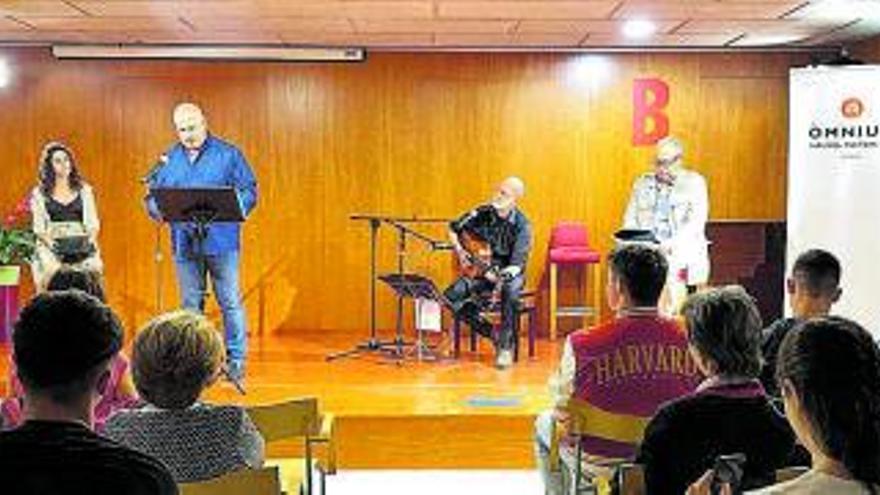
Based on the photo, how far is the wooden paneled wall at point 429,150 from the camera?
879 cm

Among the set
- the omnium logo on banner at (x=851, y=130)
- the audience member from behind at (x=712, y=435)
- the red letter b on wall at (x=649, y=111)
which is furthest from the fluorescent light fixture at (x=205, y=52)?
the audience member from behind at (x=712, y=435)

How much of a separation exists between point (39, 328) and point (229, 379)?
4.64 m

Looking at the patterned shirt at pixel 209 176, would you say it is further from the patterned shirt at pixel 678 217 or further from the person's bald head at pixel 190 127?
the patterned shirt at pixel 678 217

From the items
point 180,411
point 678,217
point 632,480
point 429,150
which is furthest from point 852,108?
point 180,411

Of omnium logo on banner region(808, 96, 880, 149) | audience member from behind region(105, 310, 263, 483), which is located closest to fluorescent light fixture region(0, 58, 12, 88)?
omnium logo on banner region(808, 96, 880, 149)

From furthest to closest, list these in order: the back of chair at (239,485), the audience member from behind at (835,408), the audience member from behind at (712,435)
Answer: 1. the audience member from behind at (712,435)
2. the back of chair at (239,485)
3. the audience member from behind at (835,408)

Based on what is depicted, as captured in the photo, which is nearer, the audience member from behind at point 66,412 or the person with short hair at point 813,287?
the audience member from behind at point 66,412

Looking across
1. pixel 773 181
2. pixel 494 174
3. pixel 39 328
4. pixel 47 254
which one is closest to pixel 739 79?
pixel 773 181

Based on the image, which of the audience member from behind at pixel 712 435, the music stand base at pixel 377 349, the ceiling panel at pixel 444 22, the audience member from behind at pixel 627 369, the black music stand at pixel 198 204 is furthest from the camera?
the music stand base at pixel 377 349

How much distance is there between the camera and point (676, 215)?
→ 24.7 ft

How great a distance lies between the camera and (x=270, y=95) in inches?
347

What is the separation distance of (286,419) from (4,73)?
6280 millimetres

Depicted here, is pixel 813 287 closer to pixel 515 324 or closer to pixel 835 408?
pixel 835 408

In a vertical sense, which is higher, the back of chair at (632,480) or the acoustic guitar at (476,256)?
the acoustic guitar at (476,256)
